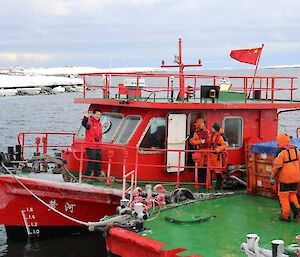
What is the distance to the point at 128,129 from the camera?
1423 centimetres

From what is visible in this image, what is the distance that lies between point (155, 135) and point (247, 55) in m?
4.28

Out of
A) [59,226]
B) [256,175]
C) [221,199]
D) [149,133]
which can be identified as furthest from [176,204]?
[59,226]

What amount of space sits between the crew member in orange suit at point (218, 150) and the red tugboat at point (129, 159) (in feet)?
0.60

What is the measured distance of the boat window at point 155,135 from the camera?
1398cm

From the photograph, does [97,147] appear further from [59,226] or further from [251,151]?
[251,151]

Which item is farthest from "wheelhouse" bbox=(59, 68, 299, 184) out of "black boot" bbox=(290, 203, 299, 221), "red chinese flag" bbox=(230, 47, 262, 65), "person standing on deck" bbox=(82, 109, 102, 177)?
"black boot" bbox=(290, 203, 299, 221)

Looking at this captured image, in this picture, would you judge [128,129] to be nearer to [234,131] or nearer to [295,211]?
[234,131]

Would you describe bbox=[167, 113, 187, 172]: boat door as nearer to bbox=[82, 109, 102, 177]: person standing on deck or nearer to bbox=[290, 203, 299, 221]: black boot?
bbox=[82, 109, 102, 177]: person standing on deck

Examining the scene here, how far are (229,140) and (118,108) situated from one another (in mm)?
3053

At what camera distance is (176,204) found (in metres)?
11.6

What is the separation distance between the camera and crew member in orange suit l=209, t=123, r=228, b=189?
43.4 ft

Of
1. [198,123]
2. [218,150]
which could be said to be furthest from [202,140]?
[218,150]

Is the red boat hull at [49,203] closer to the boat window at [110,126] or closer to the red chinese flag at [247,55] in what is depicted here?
the boat window at [110,126]

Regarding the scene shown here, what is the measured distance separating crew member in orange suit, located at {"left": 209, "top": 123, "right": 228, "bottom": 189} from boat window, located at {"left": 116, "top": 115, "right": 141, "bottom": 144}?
2010 mm
